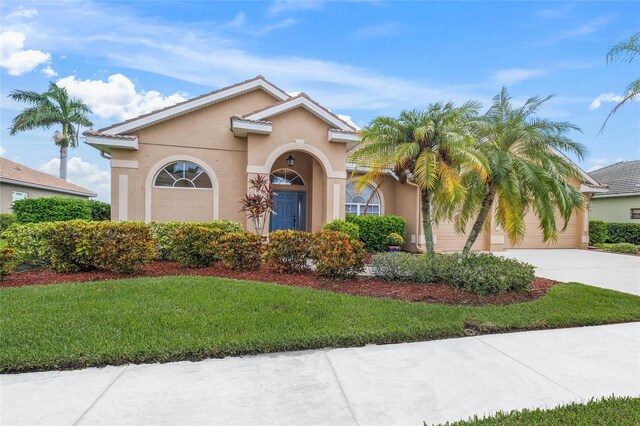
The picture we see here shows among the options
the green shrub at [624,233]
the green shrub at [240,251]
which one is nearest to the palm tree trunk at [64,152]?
the green shrub at [240,251]

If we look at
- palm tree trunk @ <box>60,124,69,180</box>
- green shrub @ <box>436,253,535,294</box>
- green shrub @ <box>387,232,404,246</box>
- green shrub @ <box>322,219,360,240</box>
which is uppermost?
palm tree trunk @ <box>60,124,69,180</box>

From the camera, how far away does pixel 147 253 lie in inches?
292

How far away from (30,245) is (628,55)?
50.9 feet

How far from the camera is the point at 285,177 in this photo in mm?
13953

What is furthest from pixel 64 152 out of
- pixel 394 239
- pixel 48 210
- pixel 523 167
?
pixel 523 167

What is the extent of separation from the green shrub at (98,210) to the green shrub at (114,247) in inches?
310

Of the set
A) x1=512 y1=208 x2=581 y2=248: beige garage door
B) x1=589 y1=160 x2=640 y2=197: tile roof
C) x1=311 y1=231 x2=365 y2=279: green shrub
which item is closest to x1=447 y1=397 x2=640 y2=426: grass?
x1=311 y1=231 x2=365 y2=279: green shrub

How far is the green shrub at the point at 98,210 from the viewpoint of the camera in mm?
13750

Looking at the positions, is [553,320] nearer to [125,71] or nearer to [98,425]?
[98,425]

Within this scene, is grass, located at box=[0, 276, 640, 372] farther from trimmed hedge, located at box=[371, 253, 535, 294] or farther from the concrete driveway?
the concrete driveway

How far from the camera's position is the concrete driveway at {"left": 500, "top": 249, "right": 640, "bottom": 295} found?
8.52m

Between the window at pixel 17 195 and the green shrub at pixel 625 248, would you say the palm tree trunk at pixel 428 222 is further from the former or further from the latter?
the window at pixel 17 195

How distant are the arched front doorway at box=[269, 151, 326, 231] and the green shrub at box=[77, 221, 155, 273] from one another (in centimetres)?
657

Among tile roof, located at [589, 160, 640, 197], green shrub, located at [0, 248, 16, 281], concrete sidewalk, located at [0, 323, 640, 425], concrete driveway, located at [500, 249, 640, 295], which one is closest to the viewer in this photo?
concrete sidewalk, located at [0, 323, 640, 425]
